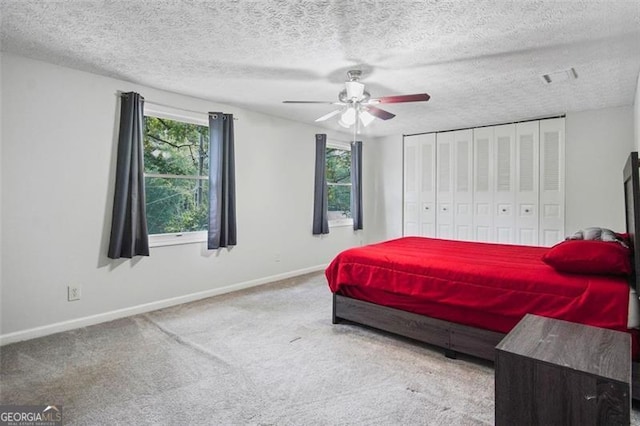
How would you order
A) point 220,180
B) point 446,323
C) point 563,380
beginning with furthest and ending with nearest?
1. point 220,180
2. point 446,323
3. point 563,380

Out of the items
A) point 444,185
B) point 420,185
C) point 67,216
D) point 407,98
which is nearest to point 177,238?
point 67,216

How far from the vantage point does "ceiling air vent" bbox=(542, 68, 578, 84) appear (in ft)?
10.5

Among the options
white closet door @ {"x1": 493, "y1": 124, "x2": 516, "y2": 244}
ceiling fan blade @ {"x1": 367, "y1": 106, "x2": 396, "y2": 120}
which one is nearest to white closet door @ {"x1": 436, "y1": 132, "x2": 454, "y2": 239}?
white closet door @ {"x1": 493, "y1": 124, "x2": 516, "y2": 244}

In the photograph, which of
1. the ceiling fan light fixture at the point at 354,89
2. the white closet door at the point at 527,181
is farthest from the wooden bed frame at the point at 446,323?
the white closet door at the point at 527,181

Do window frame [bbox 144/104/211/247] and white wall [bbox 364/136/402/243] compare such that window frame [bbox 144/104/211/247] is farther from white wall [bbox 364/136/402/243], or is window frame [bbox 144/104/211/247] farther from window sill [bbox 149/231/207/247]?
white wall [bbox 364/136/402/243]

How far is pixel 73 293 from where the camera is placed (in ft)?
10.4

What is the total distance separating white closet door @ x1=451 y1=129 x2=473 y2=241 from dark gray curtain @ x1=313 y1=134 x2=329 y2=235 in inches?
84.2

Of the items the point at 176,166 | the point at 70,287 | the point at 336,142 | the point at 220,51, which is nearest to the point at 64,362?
the point at 70,287

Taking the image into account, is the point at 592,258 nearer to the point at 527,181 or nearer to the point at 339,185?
the point at 527,181

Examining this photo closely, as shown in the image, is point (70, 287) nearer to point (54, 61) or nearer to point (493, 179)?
point (54, 61)

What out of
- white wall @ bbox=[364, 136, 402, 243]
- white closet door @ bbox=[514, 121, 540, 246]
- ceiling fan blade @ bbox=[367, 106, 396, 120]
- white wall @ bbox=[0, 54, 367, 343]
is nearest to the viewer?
white wall @ bbox=[0, 54, 367, 343]

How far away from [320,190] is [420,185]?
1.88 m

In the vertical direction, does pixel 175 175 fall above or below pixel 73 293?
above

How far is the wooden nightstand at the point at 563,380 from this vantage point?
1124mm
